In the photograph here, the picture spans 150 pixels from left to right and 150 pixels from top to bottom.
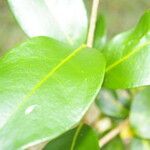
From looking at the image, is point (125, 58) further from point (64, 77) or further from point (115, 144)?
point (115, 144)

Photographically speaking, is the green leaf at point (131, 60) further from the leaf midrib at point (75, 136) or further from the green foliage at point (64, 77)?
the leaf midrib at point (75, 136)

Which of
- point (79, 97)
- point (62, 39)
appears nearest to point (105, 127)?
point (62, 39)

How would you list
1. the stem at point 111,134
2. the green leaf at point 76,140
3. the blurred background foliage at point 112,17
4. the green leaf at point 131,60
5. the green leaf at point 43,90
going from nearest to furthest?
the green leaf at point 43,90 < the green leaf at point 131,60 < the green leaf at point 76,140 < the stem at point 111,134 < the blurred background foliage at point 112,17

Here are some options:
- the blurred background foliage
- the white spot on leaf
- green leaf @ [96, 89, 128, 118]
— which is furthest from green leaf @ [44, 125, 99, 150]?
the blurred background foliage

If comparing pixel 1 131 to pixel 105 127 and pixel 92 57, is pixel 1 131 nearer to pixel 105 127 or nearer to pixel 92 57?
pixel 92 57

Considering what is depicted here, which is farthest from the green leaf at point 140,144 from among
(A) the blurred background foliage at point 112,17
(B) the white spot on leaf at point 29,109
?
(A) the blurred background foliage at point 112,17

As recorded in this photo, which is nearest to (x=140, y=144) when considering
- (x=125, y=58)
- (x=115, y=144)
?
(x=115, y=144)
